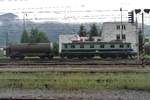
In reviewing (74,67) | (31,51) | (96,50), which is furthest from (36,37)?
(74,67)

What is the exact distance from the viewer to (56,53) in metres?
59.1

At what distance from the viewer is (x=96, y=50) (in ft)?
171

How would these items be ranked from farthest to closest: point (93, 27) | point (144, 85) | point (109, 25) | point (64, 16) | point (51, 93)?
point (93, 27), point (109, 25), point (64, 16), point (144, 85), point (51, 93)

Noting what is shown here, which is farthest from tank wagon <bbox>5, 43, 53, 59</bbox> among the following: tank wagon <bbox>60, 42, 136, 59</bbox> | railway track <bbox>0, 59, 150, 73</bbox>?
railway track <bbox>0, 59, 150, 73</bbox>

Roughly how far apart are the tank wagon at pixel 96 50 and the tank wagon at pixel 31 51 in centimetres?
208

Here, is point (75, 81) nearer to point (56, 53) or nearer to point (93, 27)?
point (56, 53)

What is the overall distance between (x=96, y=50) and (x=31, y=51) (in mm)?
9198

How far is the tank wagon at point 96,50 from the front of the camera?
51656mm

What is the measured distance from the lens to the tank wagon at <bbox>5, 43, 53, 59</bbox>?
52500 mm

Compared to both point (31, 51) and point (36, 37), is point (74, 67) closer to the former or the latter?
point (31, 51)

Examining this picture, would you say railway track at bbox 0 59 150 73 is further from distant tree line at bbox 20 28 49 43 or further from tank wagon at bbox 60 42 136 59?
distant tree line at bbox 20 28 49 43

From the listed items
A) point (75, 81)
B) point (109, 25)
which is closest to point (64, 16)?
point (75, 81)

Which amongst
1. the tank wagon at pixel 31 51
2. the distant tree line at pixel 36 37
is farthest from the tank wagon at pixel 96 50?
the distant tree line at pixel 36 37

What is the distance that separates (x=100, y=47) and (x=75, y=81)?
3350 cm
